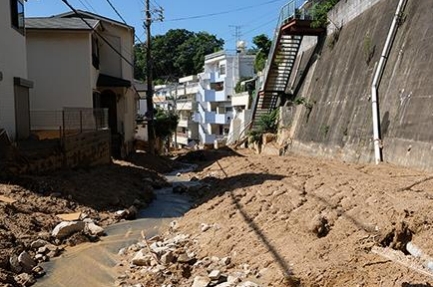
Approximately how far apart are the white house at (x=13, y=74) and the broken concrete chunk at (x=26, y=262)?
21.5 ft

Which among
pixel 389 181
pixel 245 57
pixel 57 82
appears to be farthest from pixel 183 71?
pixel 389 181

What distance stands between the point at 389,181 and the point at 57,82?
16.5m

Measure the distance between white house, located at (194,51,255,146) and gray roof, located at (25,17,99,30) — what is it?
97.5 feet

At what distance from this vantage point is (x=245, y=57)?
53.3 m

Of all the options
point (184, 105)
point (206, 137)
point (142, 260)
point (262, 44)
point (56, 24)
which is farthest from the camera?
point (184, 105)

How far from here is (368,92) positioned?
637 inches

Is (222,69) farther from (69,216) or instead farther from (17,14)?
(69,216)

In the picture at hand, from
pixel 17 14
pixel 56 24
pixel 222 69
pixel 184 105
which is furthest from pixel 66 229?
pixel 184 105

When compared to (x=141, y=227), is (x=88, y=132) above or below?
above

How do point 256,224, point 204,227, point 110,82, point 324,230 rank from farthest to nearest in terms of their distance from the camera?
point 110,82
point 204,227
point 256,224
point 324,230

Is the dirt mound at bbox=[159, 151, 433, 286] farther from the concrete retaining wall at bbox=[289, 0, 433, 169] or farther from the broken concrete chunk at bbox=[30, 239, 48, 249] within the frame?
the broken concrete chunk at bbox=[30, 239, 48, 249]

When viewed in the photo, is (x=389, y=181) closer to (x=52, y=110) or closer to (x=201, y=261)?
(x=201, y=261)

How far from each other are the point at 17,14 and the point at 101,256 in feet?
36.2

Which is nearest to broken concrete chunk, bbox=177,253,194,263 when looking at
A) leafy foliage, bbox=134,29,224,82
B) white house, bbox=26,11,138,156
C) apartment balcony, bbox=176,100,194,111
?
white house, bbox=26,11,138,156
